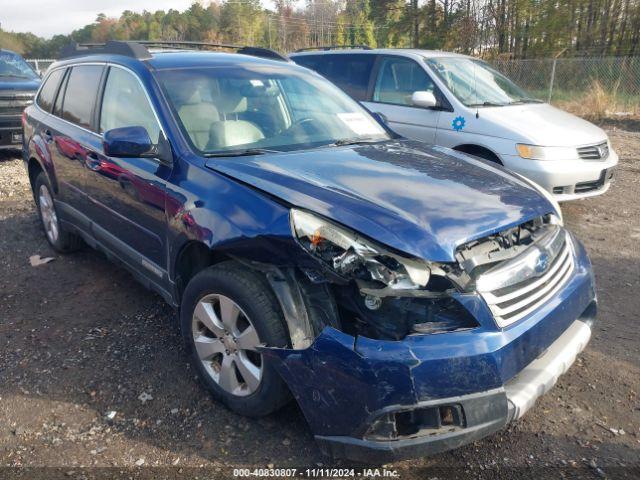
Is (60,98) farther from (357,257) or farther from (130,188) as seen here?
(357,257)

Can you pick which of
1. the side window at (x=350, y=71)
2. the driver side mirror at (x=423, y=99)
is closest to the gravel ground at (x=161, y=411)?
the driver side mirror at (x=423, y=99)

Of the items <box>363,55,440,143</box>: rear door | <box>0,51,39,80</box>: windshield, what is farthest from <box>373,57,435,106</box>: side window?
<box>0,51,39,80</box>: windshield

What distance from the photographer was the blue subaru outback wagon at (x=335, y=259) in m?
2.13

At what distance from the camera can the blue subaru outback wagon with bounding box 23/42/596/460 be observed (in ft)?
7.00

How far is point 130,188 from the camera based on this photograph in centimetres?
338

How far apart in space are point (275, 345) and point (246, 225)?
22.4 inches

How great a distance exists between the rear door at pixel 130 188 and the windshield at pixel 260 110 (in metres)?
0.25

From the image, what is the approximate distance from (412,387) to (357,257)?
0.56 metres

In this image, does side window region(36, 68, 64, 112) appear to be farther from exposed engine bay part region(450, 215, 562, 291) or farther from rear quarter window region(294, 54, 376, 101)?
exposed engine bay part region(450, 215, 562, 291)

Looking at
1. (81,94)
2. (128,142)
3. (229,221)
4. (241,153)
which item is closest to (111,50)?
(81,94)

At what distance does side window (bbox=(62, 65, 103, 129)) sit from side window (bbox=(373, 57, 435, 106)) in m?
3.82

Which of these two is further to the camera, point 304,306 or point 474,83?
point 474,83

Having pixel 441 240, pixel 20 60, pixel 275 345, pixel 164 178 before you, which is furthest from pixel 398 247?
pixel 20 60

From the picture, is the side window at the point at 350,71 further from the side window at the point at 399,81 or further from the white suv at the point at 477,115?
the side window at the point at 399,81
